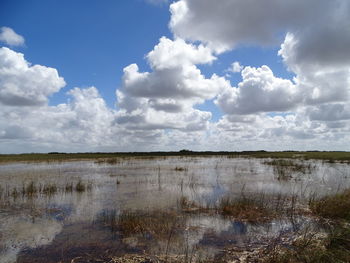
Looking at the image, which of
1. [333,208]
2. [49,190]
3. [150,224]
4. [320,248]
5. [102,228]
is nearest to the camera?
[320,248]

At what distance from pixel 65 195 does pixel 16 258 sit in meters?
7.47

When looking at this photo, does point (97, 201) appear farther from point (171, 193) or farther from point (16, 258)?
point (16, 258)

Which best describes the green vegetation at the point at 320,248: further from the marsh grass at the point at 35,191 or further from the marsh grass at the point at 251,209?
the marsh grass at the point at 35,191

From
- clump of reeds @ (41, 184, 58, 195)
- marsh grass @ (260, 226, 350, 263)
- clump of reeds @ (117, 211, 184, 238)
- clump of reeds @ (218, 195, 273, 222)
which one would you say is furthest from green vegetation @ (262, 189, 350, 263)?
clump of reeds @ (41, 184, 58, 195)

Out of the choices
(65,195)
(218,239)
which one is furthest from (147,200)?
(218,239)

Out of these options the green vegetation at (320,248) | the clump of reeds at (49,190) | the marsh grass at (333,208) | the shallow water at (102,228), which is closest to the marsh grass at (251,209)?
the shallow water at (102,228)

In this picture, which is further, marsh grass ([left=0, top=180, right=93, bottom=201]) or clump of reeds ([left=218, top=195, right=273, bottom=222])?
marsh grass ([left=0, top=180, right=93, bottom=201])

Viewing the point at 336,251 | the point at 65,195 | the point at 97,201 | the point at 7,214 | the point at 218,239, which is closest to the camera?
the point at 336,251

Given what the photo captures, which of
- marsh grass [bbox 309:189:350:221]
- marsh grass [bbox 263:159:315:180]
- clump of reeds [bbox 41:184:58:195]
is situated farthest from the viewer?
marsh grass [bbox 263:159:315:180]

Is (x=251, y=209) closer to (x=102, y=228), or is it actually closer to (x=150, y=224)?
(x=150, y=224)

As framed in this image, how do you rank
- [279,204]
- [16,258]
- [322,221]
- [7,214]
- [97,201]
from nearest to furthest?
[16,258], [322,221], [7,214], [279,204], [97,201]

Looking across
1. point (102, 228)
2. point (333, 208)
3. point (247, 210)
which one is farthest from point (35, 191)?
point (333, 208)

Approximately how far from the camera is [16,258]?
19.6ft

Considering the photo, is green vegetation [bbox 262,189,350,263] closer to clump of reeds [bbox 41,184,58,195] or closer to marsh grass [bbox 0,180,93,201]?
marsh grass [bbox 0,180,93,201]
